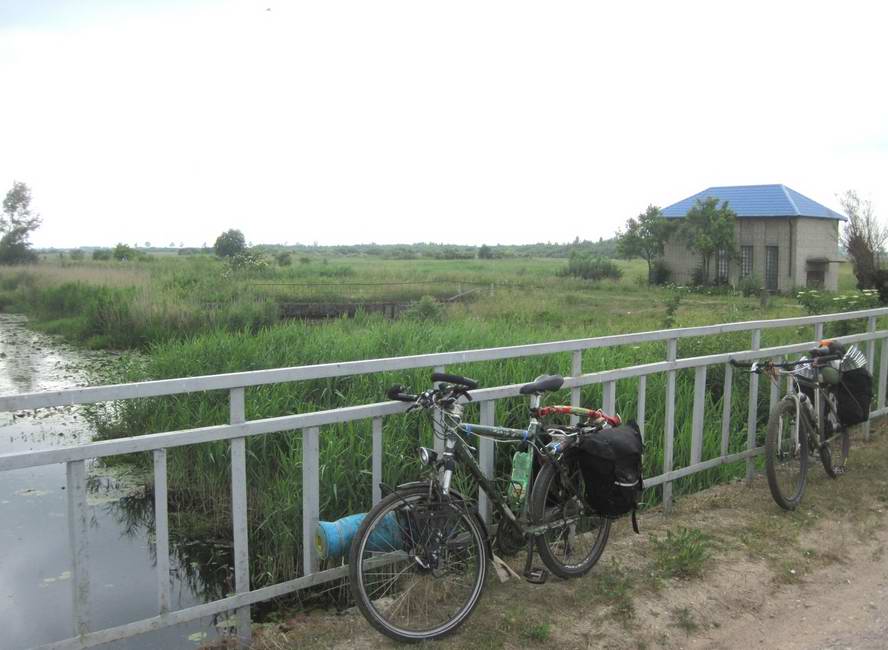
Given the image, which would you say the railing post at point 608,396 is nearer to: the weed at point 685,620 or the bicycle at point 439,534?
the bicycle at point 439,534

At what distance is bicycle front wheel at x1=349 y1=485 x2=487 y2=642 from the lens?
371 centimetres

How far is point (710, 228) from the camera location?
1676 inches

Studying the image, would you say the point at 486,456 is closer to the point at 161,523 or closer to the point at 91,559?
the point at 161,523

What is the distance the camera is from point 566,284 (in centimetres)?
4581

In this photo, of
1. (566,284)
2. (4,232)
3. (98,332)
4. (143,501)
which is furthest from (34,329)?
(4,232)

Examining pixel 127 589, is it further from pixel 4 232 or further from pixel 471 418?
pixel 4 232

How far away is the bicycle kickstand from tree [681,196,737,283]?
40.1 m

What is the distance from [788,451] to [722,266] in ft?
131

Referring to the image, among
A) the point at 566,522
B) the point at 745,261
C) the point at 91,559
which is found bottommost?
the point at 91,559

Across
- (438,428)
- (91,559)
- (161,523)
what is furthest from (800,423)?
(91,559)

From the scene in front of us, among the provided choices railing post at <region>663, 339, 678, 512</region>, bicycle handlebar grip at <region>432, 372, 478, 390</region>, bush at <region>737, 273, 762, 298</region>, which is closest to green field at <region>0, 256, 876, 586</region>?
railing post at <region>663, 339, 678, 512</region>

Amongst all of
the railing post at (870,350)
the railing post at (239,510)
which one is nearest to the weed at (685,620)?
the railing post at (239,510)

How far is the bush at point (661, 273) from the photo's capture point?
4678 cm

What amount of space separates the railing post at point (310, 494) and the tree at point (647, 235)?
43.9 meters
